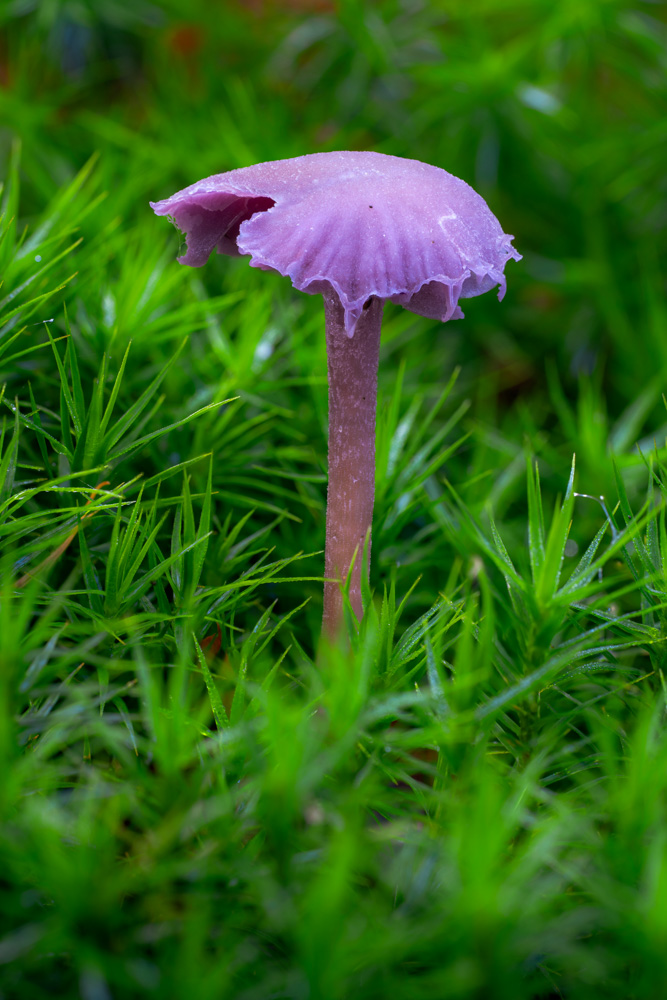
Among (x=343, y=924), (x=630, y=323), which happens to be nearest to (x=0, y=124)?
(x=630, y=323)

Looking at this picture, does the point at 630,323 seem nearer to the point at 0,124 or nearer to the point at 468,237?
the point at 468,237

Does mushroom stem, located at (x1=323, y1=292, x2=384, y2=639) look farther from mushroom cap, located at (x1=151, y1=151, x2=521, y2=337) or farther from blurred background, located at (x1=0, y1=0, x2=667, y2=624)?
blurred background, located at (x1=0, y1=0, x2=667, y2=624)

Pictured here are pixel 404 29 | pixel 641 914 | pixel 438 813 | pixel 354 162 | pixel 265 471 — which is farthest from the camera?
pixel 404 29

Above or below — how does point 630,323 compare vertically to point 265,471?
below

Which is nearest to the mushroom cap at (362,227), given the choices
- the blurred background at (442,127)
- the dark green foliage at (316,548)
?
the dark green foliage at (316,548)

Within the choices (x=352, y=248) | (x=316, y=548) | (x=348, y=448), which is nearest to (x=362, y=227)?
(x=352, y=248)

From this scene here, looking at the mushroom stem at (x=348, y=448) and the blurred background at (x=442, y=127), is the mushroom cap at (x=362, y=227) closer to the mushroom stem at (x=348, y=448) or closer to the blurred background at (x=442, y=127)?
the mushroom stem at (x=348, y=448)

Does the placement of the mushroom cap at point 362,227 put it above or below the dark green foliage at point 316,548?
above

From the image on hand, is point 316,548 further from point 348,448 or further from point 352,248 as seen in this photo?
point 352,248
